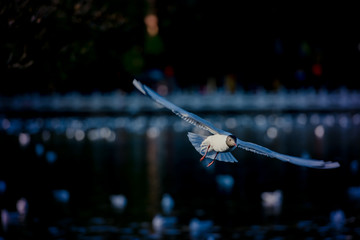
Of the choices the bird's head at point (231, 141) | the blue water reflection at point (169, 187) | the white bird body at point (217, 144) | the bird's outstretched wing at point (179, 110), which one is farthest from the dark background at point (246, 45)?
the bird's head at point (231, 141)

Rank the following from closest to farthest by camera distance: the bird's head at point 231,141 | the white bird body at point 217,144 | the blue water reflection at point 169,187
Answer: the bird's head at point 231,141 < the white bird body at point 217,144 < the blue water reflection at point 169,187

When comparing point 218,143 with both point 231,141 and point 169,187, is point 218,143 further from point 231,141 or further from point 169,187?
point 169,187

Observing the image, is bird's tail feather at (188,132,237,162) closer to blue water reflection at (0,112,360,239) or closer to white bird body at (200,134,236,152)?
white bird body at (200,134,236,152)

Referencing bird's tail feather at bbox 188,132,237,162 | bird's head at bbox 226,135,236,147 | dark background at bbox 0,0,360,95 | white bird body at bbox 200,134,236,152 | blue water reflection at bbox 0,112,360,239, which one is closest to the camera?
bird's head at bbox 226,135,236,147

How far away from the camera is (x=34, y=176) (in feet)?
69.5

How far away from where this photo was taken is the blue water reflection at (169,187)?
14.4 meters

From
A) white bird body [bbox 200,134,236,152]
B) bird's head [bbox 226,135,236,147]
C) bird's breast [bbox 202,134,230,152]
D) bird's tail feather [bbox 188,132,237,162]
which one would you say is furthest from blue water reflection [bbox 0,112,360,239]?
bird's head [bbox 226,135,236,147]

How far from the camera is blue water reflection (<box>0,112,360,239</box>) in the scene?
14.4 meters

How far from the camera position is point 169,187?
61.7 feet

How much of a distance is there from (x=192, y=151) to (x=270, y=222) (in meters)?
12.7

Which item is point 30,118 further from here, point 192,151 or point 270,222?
point 270,222

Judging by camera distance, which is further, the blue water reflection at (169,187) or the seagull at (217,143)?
the blue water reflection at (169,187)

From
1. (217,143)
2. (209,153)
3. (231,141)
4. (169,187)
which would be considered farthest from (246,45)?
(231,141)

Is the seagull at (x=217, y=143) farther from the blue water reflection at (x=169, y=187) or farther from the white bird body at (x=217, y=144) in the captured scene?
the blue water reflection at (x=169, y=187)
